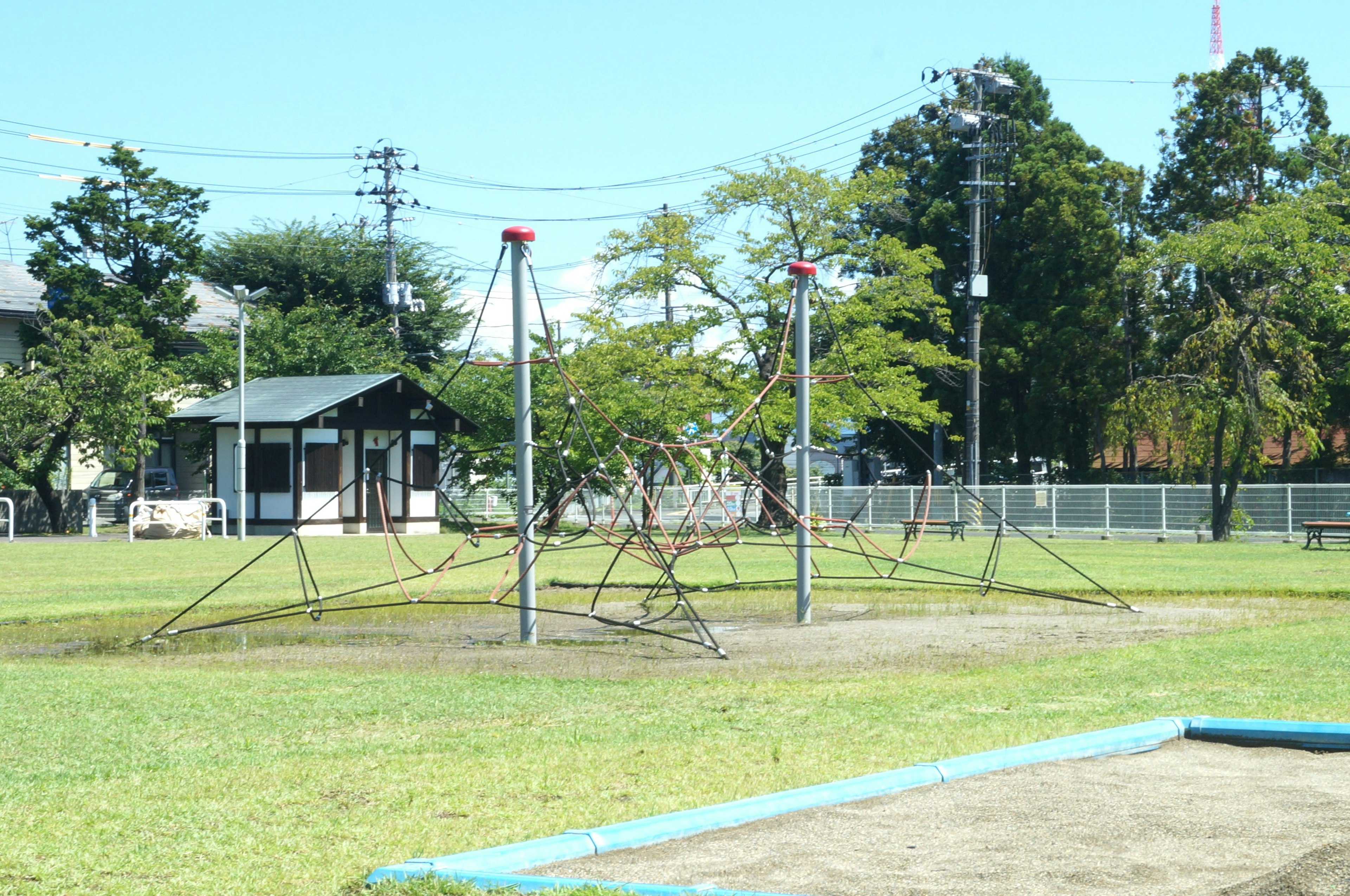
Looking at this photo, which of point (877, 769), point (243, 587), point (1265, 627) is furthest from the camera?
point (243, 587)

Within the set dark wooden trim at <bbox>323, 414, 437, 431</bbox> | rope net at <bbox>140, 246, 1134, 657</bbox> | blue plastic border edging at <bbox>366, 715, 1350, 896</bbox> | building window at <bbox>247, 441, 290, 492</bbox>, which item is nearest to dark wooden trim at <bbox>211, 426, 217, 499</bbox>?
building window at <bbox>247, 441, 290, 492</bbox>

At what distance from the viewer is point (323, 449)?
38.7 metres

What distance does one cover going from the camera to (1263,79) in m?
48.0

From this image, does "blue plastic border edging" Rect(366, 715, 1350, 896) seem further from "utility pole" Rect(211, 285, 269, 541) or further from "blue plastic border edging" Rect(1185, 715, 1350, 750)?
"utility pole" Rect(211, 285, 269, 541)

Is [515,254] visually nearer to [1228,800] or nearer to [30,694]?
[30,694]

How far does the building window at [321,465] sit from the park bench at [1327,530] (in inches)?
982

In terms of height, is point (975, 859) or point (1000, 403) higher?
point (1000, 403)

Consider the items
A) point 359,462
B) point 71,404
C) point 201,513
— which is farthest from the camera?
point 359,462

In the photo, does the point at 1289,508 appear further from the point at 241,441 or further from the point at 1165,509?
the point at 241,441

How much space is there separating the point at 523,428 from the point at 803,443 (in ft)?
10.5

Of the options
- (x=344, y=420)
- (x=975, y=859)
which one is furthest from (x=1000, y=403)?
(x=975, y=859)

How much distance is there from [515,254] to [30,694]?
5.93m

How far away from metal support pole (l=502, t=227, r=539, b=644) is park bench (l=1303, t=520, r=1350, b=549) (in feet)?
67.8

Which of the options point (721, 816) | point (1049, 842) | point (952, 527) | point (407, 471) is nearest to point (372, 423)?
point (407, 471)
